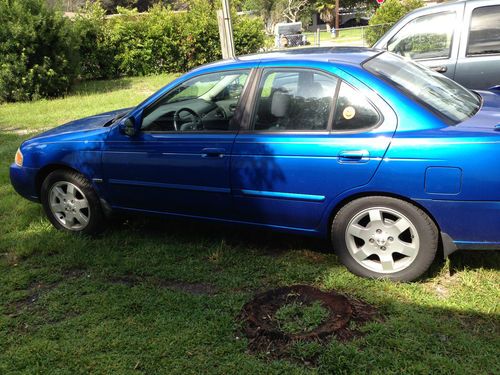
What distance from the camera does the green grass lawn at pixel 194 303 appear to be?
2828 millimetres

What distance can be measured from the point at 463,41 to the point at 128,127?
4287mm

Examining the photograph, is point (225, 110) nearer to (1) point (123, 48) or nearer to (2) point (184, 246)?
(2) point (184, 246)

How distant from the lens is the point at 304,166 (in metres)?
3.52

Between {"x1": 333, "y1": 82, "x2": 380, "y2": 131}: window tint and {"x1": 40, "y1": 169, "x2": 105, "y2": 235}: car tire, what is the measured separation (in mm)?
2334

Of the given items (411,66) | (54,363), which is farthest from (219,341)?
(411,66)


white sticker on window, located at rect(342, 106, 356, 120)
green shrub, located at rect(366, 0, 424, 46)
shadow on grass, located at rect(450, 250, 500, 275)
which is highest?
green shrub, located at rect(366, 0, 424, 46)

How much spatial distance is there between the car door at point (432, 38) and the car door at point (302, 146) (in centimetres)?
326

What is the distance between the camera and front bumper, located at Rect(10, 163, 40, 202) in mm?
4797

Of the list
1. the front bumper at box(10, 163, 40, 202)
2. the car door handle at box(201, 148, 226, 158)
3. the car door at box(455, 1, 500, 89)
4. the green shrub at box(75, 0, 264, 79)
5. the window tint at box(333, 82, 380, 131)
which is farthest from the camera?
the green shrub at box(75, 0, 264, 79)

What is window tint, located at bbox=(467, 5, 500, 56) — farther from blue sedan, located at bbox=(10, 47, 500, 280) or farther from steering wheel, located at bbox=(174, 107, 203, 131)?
steering wheel, located at bbox=(174, 107, 203, 131)

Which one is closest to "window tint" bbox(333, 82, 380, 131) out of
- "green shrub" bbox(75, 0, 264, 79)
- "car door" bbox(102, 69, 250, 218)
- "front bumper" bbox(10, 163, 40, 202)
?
"car door" bbox(102, 69, 250, 218)

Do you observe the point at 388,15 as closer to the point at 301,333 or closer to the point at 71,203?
the point at 71,203

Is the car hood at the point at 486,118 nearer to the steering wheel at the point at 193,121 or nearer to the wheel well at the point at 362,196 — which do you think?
the wheel well at the point at 362,196

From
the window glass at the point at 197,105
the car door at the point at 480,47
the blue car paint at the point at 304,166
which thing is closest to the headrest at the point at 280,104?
the blue car paint at the point at 304,166
